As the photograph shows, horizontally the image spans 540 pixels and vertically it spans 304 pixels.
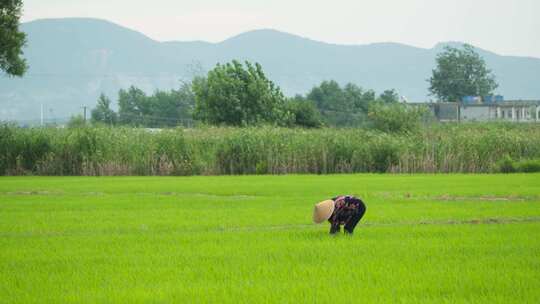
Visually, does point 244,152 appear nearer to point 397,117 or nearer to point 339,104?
point 397,117

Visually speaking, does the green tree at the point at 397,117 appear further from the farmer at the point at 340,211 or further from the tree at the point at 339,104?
the tree at the point at 339,104

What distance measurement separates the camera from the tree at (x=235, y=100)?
247ft

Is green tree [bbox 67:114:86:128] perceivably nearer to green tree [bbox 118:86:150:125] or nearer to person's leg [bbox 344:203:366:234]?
person's leg [bbox 344:203:366:234]

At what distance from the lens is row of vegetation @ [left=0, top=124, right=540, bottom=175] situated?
43000 mm

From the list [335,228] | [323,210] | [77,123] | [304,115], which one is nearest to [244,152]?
[77,123]

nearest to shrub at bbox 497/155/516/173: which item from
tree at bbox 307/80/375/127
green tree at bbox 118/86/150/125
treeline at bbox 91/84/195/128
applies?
tree at bbox 307/80/375/127

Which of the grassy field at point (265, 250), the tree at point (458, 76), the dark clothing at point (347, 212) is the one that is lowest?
the grassy field at point (265, 250)

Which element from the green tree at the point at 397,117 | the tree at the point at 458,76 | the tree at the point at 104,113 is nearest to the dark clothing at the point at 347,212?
the green tree at the point at 397,117

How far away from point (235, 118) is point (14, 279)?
6430 cm

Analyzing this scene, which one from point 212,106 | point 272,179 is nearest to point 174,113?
point 212,106

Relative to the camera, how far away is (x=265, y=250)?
14250mm

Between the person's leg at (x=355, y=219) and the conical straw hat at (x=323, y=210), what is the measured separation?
523mm

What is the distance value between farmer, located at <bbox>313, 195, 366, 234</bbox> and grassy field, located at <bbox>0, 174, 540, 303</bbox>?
0.29 metres

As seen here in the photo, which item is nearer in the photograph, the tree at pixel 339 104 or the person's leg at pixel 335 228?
the person's leg at pixel 335 228
